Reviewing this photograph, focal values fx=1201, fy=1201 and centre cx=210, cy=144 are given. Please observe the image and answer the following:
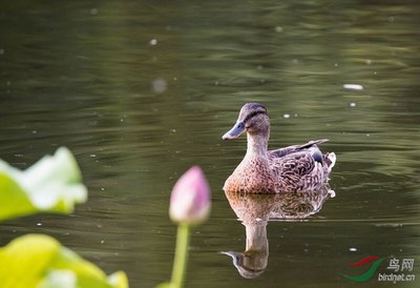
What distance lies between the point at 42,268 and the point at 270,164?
6737mm

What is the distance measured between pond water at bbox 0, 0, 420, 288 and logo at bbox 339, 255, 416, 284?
0.05 meters

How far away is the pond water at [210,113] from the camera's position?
22.2ft

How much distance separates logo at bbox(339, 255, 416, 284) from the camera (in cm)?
602

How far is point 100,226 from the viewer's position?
23.7ft

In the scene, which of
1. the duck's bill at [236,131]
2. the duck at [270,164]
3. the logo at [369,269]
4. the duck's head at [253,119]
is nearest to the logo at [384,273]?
the logo at [369,269]

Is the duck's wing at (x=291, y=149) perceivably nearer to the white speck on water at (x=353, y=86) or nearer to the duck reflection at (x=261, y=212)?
the duck reflection at (x=261, y=212)

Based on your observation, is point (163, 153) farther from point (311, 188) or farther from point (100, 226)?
point (100, 226)

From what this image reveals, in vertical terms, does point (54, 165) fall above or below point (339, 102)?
above

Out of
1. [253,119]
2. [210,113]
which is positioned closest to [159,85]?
[210,113]

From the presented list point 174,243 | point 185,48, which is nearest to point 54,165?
point 174,243

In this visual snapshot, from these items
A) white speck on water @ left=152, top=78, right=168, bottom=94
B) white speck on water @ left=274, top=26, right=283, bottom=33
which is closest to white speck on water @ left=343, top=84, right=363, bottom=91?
white speck on water @ left=152, top=78, right=168, bottom=94

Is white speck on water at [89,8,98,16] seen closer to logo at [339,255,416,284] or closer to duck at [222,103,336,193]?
duck at [222,103,336,193]

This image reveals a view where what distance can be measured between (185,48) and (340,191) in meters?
6.77

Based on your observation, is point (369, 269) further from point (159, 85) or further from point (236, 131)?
point (159, 85)
